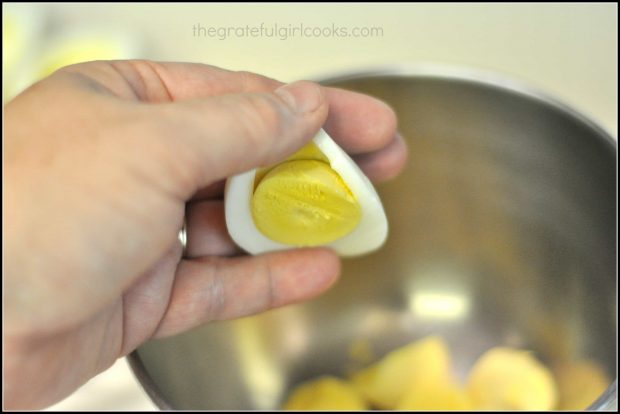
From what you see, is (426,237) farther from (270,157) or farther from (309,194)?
(270,157)

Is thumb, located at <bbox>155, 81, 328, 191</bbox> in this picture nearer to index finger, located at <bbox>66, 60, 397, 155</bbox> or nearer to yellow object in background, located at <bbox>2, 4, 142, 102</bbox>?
index finger, located at <bbox>66, 60, 397, 155</bbox>

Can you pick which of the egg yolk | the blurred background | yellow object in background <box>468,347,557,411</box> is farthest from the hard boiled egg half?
the blurred background

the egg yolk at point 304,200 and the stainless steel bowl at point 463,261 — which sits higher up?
the egg yolk at point 304,200

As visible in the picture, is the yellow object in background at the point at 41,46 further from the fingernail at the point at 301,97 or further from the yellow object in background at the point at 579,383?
the yellow object in background at the point at 579,383

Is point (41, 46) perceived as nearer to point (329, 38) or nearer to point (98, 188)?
point (329, 38)

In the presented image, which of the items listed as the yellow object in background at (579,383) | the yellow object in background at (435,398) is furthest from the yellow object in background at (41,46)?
the yellow object in background at (579,383)
